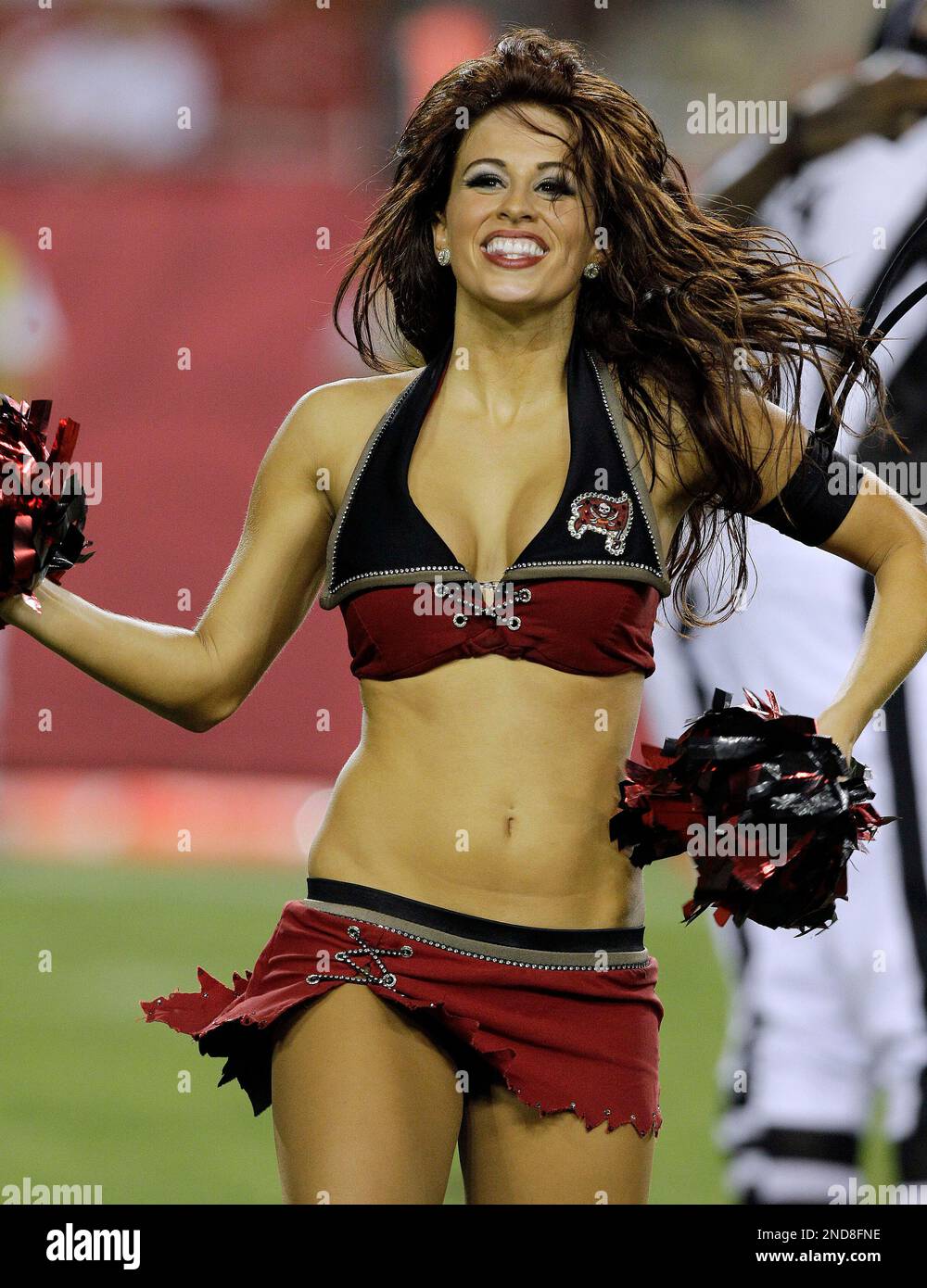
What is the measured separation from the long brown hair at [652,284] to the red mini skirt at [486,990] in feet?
2.03

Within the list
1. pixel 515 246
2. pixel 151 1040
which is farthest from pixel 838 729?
pixel 151 1040

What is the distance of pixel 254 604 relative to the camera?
8.72 ft

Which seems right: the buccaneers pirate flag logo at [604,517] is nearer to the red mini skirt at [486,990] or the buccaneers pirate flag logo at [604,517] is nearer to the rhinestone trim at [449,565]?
the rhinestone trim at [449,565]

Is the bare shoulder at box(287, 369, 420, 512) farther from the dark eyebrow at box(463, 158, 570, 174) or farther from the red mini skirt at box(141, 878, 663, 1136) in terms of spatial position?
the red mini skirt at box(141, 878, 663, 1136)

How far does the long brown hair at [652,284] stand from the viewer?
266cm

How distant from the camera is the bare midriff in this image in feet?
8.09

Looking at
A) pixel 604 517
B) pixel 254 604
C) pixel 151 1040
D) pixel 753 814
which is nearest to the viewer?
pixel 753 814

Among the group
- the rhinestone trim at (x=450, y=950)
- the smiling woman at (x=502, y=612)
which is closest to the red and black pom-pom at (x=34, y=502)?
the smiling woman at (x=502, y=612)

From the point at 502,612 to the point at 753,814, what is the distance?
0.41 meters

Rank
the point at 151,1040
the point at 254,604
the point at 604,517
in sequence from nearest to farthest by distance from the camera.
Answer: the point at 604,517, the point at 254,604, the point at 151,1040

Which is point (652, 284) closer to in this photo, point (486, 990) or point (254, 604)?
point (254, 604)

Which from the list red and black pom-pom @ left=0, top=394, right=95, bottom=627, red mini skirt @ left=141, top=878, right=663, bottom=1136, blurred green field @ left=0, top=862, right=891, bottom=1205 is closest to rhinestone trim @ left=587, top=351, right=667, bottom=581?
red mini skirt @ left=141, top=878, right=663, bottom=1136
